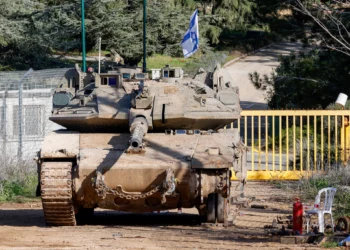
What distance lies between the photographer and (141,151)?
13.1m

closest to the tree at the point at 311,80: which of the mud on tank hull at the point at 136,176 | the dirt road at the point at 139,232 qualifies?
the dirt road at the point at 139,232

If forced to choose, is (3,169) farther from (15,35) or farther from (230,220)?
(15,35)

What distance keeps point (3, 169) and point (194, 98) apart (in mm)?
5467

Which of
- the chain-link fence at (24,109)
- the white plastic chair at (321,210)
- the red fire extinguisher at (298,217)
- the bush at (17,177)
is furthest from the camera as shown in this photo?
the chain-link fence at (24,109)

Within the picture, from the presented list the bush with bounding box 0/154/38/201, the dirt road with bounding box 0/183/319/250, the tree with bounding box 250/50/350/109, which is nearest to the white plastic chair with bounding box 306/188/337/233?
the dirt road with bounding box 0/183/319/250

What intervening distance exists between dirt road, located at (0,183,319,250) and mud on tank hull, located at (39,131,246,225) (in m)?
0.33

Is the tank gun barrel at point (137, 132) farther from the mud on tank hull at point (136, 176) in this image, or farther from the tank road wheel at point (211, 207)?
the tank road wheel at point (211, 207)

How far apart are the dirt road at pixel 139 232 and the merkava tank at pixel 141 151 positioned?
326 mm

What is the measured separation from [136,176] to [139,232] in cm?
72

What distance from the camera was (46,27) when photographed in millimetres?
33094

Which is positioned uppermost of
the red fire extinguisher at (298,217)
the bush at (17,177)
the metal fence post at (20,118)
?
the metal fence post at (20,118)

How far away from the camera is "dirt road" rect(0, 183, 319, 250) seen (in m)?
11.6

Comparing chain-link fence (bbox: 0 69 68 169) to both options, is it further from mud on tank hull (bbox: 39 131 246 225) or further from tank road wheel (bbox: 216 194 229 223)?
tank road wheel (bbox: 216 194 229 223)

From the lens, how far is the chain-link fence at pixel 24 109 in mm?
19328
